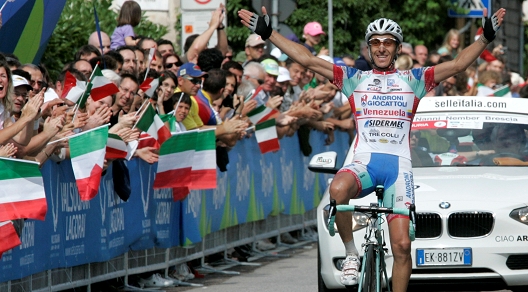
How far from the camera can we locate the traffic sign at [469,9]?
31.8 metres

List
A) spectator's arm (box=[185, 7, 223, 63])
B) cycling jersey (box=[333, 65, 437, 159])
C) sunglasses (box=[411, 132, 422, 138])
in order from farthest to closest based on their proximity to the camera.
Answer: spectator's arm (box=[185, 7, 223, 63])
sunglasses (box=[411, 132, 422, 138])
cycling jersey (box=[333, 65, 437, 159])

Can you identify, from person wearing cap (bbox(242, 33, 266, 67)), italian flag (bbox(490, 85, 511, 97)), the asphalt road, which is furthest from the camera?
italian flag (bbox(490, 85, 511, 97))

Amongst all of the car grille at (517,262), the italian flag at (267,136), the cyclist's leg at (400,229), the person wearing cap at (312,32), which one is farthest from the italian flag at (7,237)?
the person wearing cap at (312,32)

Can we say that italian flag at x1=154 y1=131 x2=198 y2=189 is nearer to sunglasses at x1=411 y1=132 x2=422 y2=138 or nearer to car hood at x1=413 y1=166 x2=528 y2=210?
sunglasses at x1=411 y1=132 x2=422 y2=138

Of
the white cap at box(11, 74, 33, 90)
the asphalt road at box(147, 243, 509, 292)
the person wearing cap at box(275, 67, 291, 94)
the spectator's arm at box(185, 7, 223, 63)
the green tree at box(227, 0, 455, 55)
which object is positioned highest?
the green tree at box(227, 0, 455, 55)

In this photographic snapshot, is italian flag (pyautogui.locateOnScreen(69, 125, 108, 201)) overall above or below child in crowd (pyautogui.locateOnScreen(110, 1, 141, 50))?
below

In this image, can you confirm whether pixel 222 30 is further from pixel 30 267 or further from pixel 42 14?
pixel 30 267

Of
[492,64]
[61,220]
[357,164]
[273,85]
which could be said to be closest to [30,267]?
[61,220]

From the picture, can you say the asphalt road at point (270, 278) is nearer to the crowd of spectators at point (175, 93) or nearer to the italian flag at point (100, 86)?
the crowd of spectators at point (175, 93)

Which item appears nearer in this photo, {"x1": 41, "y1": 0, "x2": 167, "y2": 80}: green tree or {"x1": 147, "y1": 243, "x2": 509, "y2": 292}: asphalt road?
{"x1": 147, "y1": 243, "x2": 509, "y2": 292}: asphalt road

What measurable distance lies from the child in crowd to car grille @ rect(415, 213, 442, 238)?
6.42m

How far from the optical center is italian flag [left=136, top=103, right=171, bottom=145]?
12.6 metres

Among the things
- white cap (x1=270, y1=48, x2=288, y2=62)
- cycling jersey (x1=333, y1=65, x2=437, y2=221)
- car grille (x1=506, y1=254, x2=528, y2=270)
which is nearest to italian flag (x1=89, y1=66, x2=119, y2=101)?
cycling jersey (x1=333, y1=65, x2=437, y2=221)

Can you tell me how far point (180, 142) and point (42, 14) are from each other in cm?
194
